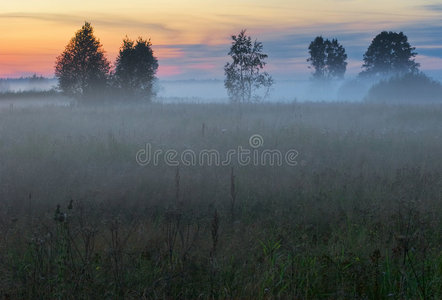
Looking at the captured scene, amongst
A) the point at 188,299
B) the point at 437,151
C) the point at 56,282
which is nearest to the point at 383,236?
the point at 188,299

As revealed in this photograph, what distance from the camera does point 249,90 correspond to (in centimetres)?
3600

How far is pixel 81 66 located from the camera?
33875 mm

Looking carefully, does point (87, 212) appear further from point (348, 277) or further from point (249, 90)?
Answer: point (249, 90)

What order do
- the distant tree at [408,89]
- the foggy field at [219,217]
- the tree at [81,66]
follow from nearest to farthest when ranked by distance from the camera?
the foggy field at [219,217] < the tree at [81,66] < the distant tree at [408,89]

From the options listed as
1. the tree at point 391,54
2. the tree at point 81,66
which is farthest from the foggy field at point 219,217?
the tree at point 391,54

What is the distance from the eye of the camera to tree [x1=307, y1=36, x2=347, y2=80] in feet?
191

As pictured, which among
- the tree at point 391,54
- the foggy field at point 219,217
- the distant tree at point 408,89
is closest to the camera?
the foggy field at point 219,217

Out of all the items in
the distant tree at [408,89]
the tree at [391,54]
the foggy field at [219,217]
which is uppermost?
the tree at [391,54]

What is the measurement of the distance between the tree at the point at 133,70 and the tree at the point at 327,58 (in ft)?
100

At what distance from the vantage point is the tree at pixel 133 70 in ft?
118

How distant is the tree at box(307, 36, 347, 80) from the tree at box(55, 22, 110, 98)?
115 ft

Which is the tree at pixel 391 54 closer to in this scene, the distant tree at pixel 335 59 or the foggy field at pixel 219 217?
the distant tree at pixel 335 59

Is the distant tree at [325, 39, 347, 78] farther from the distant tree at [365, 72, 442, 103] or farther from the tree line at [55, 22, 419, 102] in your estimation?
the tree line at [55, 22, 419, 102]

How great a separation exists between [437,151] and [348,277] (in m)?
8.94
